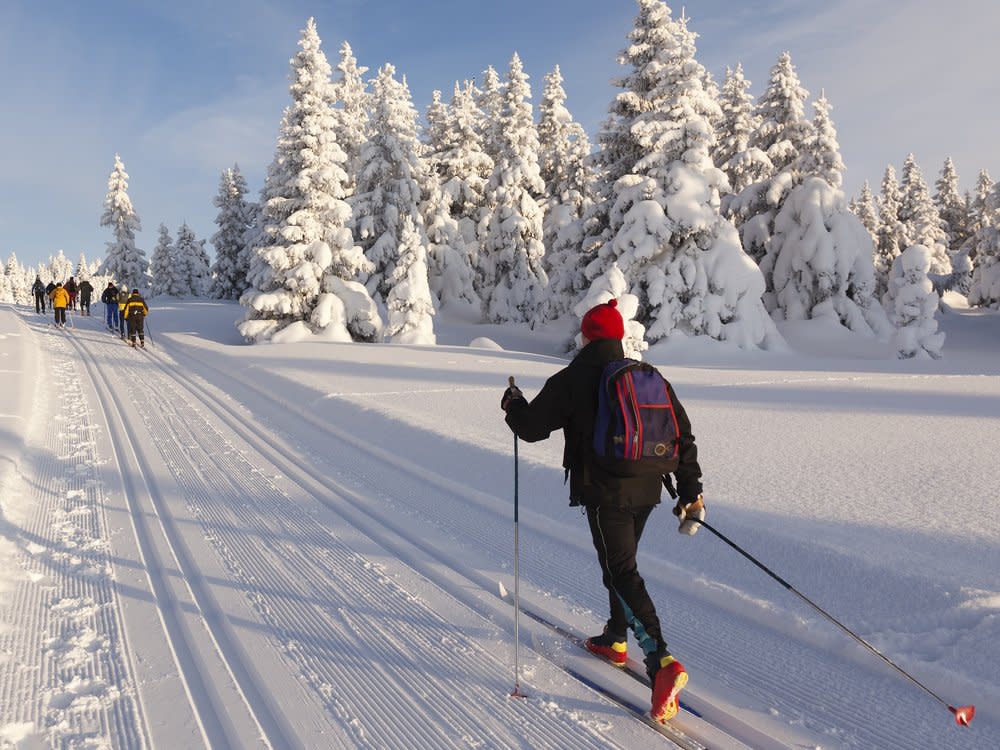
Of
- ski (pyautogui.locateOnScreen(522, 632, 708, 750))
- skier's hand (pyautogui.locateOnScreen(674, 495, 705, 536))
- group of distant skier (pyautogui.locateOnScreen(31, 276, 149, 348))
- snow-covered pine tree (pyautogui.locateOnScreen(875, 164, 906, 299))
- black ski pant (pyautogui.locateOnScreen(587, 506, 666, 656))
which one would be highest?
snow-covered pine tree (pyautogui.locateOnScreen(875, 164, 906, 299))

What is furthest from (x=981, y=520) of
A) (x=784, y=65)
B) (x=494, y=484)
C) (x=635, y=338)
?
(x=784, y=65)

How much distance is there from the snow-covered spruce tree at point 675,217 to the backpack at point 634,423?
64.6 ft

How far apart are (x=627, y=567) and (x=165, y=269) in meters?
64.4

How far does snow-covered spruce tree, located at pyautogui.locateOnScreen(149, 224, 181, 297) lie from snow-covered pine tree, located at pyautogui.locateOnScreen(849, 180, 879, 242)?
61.6 m

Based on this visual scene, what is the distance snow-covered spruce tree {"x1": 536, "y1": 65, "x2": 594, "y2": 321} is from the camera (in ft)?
103

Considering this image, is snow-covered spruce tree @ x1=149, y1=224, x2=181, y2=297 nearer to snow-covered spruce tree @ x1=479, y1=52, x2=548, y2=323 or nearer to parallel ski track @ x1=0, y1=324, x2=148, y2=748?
snow-covered spruce tree @ x1=479, y1=52, x2=548, y2=323

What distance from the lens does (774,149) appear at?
28.8 m

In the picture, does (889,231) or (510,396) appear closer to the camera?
(510,396)

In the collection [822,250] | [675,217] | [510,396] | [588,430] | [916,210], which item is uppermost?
[916,210]

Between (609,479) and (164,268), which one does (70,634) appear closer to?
(609,479)

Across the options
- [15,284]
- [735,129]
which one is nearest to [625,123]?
[735,129]

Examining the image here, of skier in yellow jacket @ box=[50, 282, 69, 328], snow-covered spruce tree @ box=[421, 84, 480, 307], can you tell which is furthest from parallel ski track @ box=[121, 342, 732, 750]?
snow-covered spruce tree @ box=[421, 84, 480, 307]

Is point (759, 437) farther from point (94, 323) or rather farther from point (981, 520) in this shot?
point (94, 323)

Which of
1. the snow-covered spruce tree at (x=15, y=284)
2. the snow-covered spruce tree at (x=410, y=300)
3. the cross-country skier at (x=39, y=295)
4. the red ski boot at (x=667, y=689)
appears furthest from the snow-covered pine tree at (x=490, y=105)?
the snow-covered spruce tree at (x=15, y=284)
